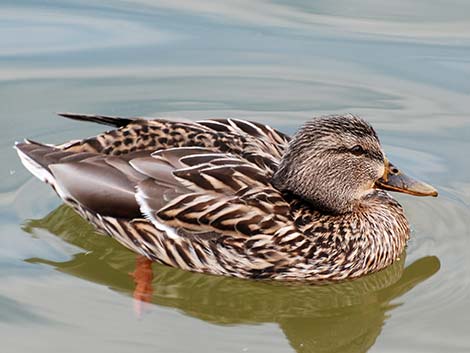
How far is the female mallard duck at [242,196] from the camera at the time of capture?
26.6 feet

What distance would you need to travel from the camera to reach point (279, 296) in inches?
319

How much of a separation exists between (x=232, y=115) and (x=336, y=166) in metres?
2.43

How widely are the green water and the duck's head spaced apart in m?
0.62

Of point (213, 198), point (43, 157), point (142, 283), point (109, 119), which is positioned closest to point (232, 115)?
point (109, 119)

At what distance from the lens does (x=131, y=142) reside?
8555 millimetres

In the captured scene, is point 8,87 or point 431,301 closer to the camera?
point 431,301

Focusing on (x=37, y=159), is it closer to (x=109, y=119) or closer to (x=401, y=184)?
(x=109, y=119)

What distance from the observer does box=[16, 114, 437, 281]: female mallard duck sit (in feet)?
26.6

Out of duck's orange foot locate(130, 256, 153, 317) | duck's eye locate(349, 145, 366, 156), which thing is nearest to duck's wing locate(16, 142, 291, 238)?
duck's orange foot locate(130, 256, 153, 317)

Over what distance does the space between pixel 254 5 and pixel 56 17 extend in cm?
210

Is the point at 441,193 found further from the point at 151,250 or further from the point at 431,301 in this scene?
the point at 151,250

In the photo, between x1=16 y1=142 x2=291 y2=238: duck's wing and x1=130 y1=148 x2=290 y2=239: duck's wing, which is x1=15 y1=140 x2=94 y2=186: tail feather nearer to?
x1=16 y1=142 x2=291 y2=238: duck's wing

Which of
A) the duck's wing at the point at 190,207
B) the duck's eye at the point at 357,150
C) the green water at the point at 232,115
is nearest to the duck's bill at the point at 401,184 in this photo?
the duck's eye at the point at 357,150

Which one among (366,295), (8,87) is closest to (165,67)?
(8,87)
